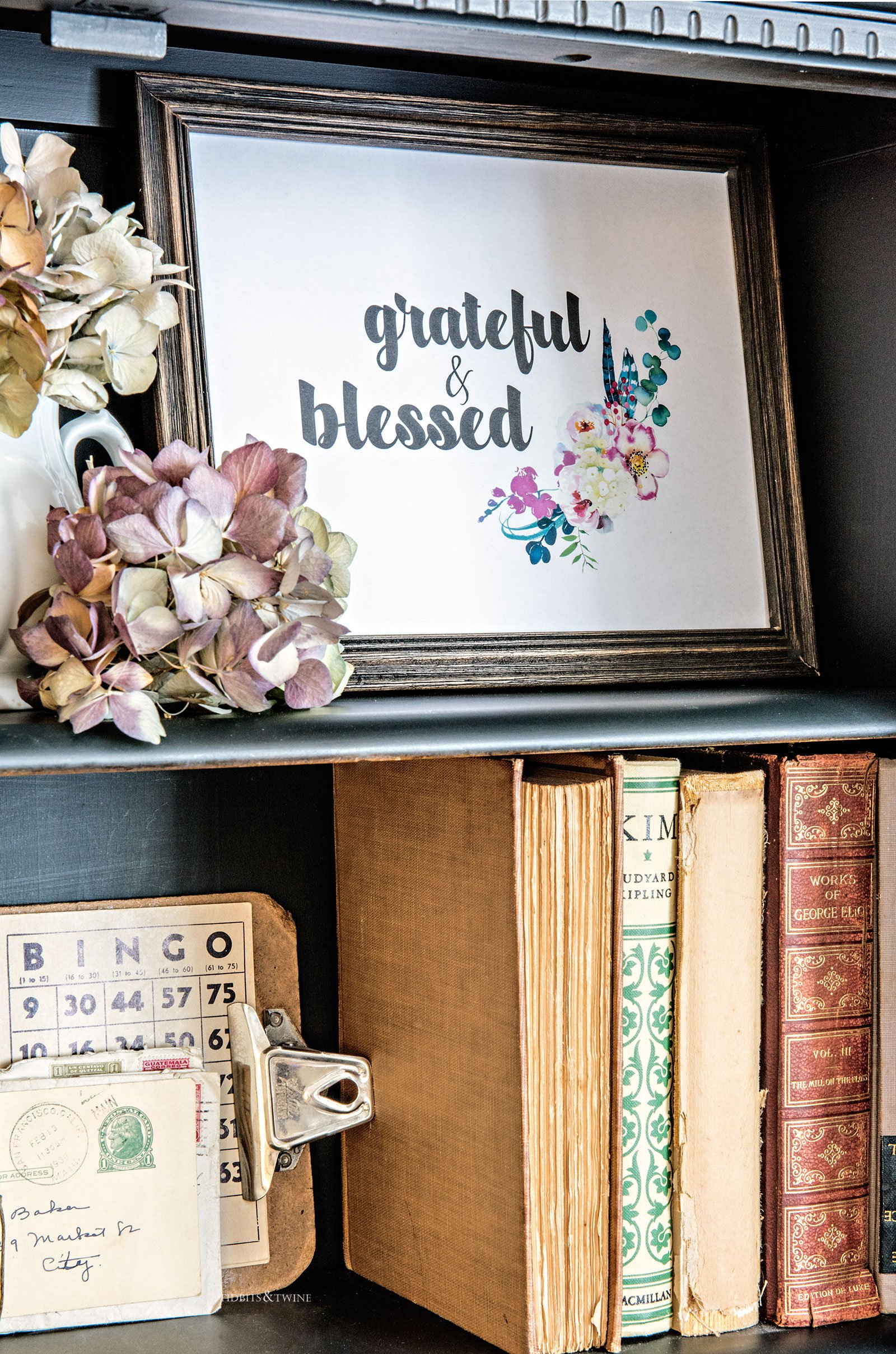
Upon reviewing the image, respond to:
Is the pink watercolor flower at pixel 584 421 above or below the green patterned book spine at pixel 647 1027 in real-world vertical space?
above

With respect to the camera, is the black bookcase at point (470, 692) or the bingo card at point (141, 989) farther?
the bingo card at point (141, 989)

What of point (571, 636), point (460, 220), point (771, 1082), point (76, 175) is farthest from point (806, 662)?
point (76, 175)

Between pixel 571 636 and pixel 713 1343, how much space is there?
463 millimetres

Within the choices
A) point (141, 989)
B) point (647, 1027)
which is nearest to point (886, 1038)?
point (647, 1027)

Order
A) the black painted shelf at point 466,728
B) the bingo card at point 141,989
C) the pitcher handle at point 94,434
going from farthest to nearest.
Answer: the bingo card at point 141,989
the pitcher handle at point 94,434
the black painted shelf at point 466,728

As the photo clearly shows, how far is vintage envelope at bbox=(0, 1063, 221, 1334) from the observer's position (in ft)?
2.73

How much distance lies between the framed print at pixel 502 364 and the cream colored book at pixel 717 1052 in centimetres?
12

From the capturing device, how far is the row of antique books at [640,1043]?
777 mm

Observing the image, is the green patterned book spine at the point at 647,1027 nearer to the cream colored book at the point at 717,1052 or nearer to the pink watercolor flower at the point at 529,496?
the cream colored book at the point at 717,1052

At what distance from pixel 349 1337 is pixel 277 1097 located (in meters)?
0.16

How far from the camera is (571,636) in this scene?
2.89 ft

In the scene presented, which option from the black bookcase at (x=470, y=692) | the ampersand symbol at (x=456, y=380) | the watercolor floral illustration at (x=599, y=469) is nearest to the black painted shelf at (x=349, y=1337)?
the black bookcase at (x=470, y=692)

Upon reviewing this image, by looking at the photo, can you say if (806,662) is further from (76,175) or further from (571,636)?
(76,175)

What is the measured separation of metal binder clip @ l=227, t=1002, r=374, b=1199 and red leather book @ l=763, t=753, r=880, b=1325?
0.28 meters
